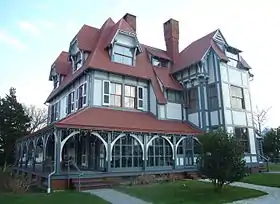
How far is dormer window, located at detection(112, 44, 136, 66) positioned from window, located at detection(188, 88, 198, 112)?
580 centimetres

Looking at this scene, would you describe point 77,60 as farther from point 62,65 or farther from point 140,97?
point 140,97

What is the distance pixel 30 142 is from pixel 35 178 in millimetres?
4219

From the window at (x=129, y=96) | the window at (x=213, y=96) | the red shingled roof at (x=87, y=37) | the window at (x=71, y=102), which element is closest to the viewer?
the window at (x=129, y=96)

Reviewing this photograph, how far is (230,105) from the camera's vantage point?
23.1 m

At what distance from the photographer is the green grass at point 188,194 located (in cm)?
Result: 1159

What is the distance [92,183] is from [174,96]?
12.3m

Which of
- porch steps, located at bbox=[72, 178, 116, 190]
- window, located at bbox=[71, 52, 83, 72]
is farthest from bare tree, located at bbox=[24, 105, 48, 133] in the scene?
porch steps, located at bbox=[72, 178, 116, 190]

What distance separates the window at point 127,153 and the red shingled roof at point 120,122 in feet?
3.83

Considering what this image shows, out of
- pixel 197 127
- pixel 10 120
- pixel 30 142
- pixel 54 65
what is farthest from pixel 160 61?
pixel 10 120

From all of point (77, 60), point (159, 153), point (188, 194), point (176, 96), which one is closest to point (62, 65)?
point (77, 60)

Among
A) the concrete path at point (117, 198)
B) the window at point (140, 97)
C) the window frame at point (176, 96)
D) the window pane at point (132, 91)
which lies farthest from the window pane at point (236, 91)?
the concrete path at point (117, 198)

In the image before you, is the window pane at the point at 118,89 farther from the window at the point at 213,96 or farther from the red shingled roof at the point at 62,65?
the red shingled roof at the point at 62,65

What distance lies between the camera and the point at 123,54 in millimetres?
22547

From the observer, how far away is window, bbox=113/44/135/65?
22.0m
